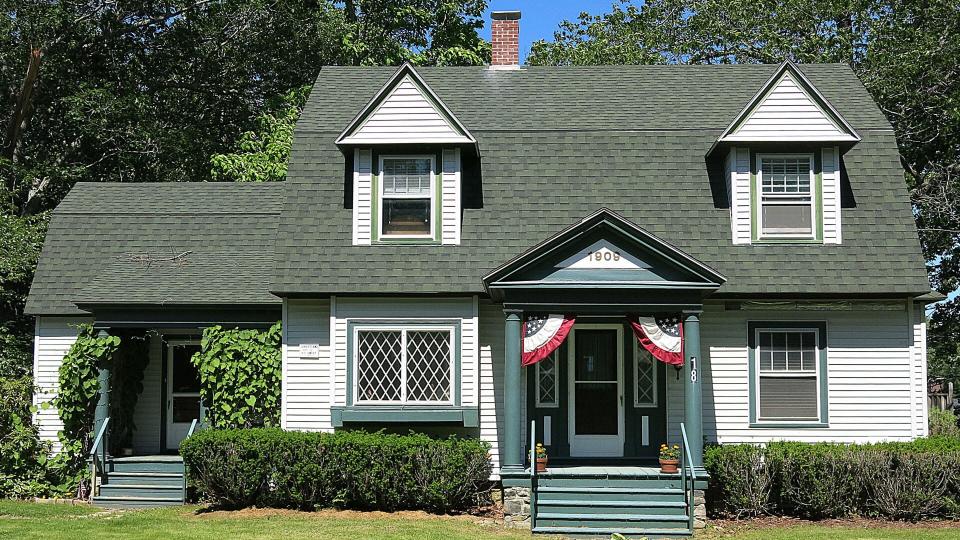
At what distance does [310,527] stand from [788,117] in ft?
33.5

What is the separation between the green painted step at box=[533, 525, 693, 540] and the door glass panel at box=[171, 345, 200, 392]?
8.22 meters

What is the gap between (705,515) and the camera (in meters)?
14.8

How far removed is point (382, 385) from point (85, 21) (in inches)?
699

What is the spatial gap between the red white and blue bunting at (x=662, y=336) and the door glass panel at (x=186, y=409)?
29.2 feet

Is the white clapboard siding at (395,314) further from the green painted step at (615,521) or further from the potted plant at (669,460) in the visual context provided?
the potted plant at (669,460)

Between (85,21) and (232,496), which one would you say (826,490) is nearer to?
(232,496)

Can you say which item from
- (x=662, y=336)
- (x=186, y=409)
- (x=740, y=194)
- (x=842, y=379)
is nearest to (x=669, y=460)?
(x=662, y=336)

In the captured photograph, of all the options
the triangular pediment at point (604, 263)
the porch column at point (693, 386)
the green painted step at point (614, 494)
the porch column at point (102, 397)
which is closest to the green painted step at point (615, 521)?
the green painted step at point (614, 494)

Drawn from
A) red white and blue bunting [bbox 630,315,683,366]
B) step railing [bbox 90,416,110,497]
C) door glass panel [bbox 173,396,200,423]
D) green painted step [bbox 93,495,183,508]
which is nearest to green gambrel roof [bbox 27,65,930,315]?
red white and blue bunting [bbox 630,315,683,366]

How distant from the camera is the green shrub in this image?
2448 centimetres

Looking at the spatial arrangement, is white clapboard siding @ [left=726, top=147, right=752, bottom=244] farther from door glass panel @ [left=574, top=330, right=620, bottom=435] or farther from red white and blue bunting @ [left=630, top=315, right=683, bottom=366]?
door glass panel @ [left=574, top=330, right=620, bottom=435]

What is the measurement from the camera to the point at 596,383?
1719 cm

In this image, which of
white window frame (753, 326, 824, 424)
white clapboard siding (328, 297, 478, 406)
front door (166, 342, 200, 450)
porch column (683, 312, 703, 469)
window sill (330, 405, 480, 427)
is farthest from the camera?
front door (166, 342, 200, 450)

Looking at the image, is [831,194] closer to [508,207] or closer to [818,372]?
[818,372]
